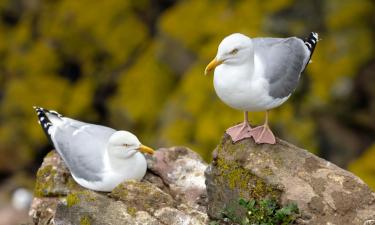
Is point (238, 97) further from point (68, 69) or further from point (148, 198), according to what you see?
point (68, 69)

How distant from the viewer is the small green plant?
6484 millimetres

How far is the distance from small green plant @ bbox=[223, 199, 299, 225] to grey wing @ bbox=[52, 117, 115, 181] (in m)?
2.00

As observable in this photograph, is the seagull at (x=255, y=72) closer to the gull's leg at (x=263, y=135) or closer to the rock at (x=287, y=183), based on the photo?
the gull's leg at (x=263, y=135)

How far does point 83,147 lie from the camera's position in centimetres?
827

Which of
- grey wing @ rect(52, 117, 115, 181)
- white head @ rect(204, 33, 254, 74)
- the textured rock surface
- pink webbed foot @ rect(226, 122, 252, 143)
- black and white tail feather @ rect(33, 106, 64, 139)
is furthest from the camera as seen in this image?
black and white tail feather @ rect(33, 106, 64, 139)

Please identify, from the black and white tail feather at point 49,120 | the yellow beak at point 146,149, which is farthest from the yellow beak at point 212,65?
the black and white tail feather at point 49,120

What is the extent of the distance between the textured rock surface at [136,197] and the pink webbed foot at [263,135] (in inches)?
37.8

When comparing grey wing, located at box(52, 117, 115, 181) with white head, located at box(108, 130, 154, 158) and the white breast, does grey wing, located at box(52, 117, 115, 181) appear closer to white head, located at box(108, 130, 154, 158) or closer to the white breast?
white head, located at box(108, 130, 154, 158)

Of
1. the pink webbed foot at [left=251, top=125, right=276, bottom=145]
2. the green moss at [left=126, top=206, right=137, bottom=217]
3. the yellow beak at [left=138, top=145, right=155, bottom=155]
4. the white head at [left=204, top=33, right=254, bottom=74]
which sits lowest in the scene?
the green moss at [left=126, top=206, right=137, bottom=217]

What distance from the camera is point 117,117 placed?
59.2ft

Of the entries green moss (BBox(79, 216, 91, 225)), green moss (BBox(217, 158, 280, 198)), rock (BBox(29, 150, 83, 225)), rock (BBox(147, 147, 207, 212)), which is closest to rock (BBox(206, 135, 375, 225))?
green moss (BBox(217, 158, 280, 198))

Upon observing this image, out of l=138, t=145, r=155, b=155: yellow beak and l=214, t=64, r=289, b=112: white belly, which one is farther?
l=138, t=145, r=155, b=155: yellow beak

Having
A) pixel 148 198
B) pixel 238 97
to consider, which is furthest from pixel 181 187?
pixel 238 97

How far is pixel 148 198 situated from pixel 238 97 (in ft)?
4.33
